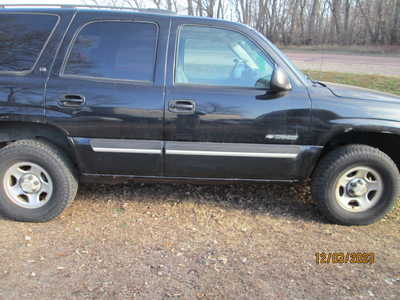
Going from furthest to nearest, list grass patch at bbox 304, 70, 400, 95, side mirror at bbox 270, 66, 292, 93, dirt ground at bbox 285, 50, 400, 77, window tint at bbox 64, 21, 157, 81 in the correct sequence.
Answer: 1. dirt ground at bbox 285, 50, 400, 77
2. grass patch at bbox 304, 70, 400, 95
3. window tint at bbox 64, 21, 157, 81
4. side mirror at bbox 270, 66, 292, 93

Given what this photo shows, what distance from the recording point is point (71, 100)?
3.02m

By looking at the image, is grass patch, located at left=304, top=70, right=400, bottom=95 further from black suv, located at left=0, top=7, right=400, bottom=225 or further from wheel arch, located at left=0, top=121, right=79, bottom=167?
wheel arch, located at left=0, top=121, right=79, bottom=167

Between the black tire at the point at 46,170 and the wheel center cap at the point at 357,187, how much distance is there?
8.69ft

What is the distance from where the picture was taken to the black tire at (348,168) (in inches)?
123

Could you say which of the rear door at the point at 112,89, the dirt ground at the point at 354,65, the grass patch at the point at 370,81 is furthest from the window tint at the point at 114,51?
the dirt ground at the point at 354,65

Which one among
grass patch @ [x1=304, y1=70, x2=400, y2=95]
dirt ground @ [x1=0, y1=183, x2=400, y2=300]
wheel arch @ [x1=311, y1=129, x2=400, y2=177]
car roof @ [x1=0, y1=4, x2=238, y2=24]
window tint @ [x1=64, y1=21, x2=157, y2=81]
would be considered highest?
car roof @ [x1=0, y1=4, x2=238, y2=24]

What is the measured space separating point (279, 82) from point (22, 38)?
2379 millimetres

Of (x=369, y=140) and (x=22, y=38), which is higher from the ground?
(x=22, y=38)

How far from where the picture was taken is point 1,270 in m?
2.60

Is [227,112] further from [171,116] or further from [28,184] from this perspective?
[28,184]

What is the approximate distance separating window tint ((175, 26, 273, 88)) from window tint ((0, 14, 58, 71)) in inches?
49.4

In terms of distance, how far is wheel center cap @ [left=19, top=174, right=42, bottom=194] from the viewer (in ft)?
10.6
